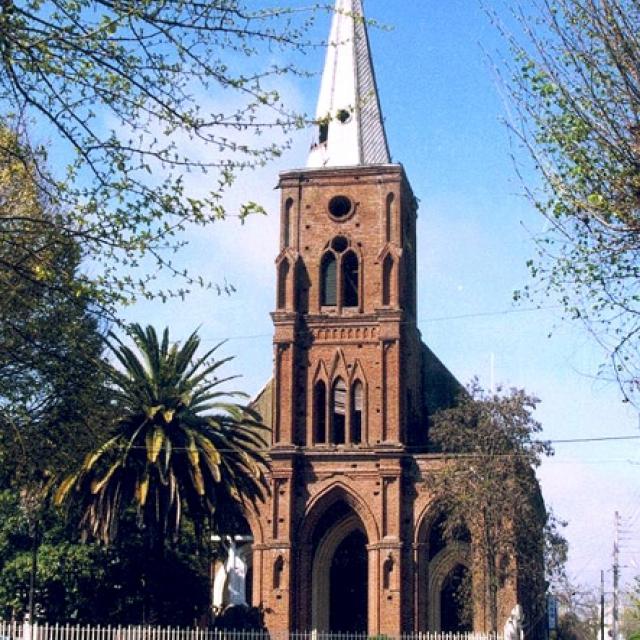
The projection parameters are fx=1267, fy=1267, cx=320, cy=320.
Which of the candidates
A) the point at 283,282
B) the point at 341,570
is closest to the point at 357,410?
the point at 283,282

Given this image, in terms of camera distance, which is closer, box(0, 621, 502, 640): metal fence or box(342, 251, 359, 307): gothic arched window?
box(0, 621, 502, 640): metal fence

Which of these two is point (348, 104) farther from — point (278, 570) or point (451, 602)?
point (451, 602)

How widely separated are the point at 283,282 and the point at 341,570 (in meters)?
12.0

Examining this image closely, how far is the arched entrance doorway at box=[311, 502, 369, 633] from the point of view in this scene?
50.9m

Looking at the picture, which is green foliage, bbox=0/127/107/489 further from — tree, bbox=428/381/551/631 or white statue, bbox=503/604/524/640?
white statue, bbox=503/604/524/640

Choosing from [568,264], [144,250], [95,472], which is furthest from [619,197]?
[95,472]

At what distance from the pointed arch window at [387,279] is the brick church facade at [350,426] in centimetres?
5

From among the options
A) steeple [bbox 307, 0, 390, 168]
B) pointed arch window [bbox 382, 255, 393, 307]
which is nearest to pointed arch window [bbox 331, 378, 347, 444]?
pointed arch window [bbox 382, 255, 393, 307]

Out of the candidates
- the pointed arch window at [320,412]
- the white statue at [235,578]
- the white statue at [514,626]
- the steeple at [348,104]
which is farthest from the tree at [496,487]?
the steeple at [348,104]

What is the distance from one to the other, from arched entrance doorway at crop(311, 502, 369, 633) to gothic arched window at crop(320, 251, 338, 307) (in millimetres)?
8316

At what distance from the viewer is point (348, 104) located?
179 ft

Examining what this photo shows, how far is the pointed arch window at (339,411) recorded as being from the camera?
5072 cm

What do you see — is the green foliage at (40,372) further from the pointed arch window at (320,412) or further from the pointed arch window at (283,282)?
the pointed arch window at (283,282)

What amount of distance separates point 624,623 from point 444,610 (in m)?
92.7
